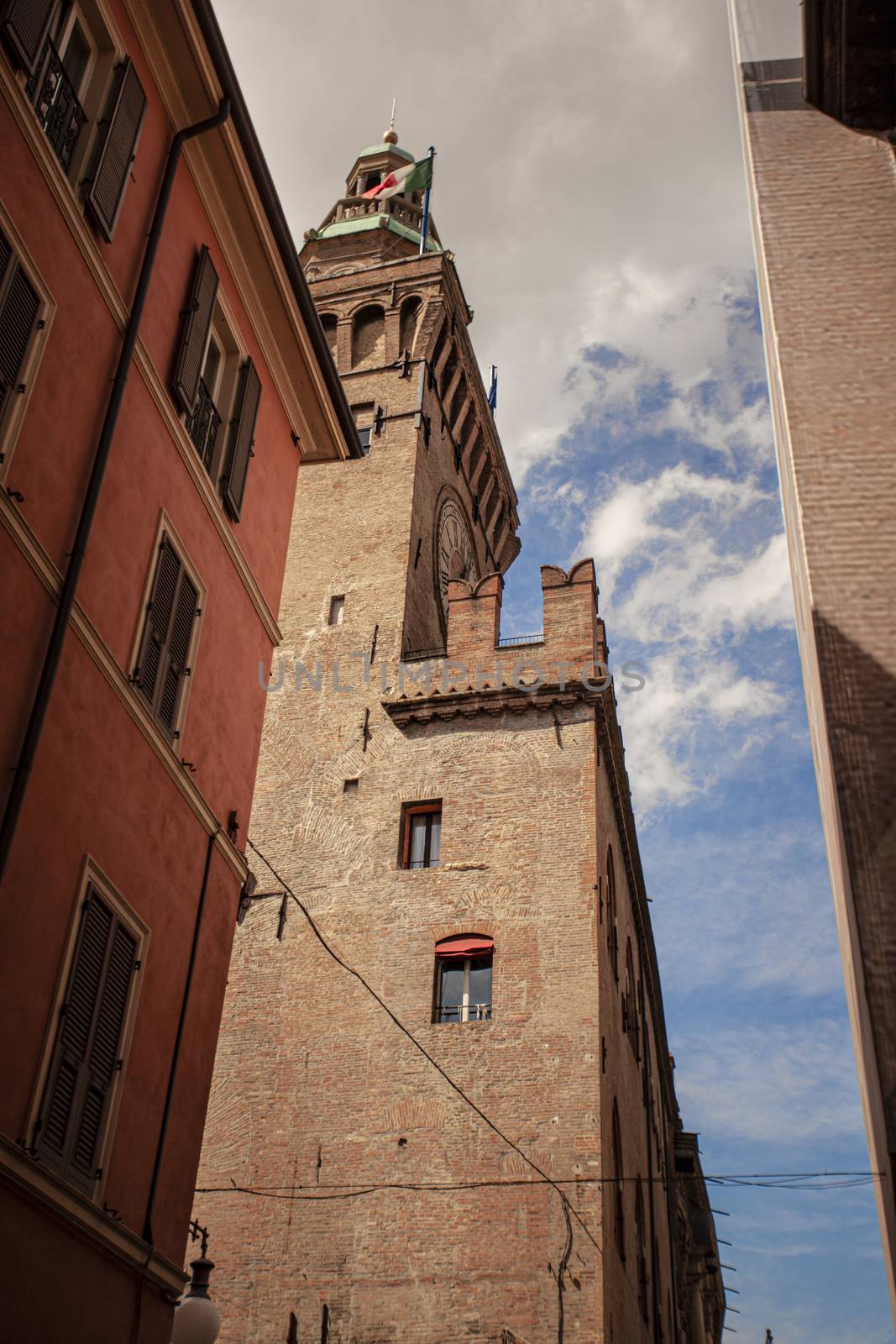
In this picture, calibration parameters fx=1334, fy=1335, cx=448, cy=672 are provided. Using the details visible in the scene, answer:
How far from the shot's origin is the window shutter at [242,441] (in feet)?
36.0

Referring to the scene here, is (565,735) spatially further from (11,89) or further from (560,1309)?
(11,89)

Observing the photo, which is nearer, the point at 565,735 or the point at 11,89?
the point at 11,89

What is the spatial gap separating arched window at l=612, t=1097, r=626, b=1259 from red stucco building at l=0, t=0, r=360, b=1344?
948 centimetres

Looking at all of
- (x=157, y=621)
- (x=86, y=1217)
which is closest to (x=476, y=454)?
(x=157, y=621)

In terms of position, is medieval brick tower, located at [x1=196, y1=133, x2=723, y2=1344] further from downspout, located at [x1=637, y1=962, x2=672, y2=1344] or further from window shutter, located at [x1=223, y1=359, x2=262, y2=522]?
window shutter, located at [x1=223, y1=359, x2=262, y2=522]

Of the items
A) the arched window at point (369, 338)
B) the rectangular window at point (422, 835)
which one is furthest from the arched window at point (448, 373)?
the rectangular window at point (422, 835)

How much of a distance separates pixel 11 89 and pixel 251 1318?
14.6m

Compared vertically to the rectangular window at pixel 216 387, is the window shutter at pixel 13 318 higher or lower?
lower

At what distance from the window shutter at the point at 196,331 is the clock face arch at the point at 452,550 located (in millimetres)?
16663

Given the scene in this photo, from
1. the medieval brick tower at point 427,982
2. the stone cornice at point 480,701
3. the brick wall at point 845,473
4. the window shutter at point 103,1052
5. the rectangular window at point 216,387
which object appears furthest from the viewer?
the stone cornice at point 480,701

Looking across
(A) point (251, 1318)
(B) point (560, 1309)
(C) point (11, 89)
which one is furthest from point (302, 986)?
(C) point (11, 89)

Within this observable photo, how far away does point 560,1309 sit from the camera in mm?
15750

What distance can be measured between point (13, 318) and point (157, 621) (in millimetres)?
2483

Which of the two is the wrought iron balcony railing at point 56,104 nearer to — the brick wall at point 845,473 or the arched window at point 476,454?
the brick wall at point 845,473
